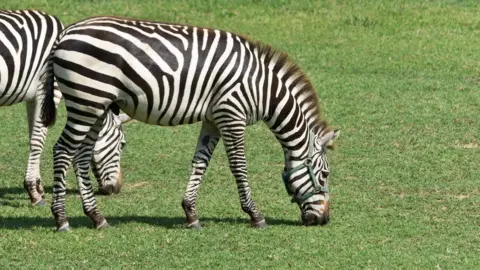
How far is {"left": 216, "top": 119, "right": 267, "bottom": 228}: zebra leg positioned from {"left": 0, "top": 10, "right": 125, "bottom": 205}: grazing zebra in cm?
231

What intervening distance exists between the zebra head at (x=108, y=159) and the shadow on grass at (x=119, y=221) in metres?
1.23

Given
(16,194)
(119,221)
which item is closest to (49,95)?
(119,221)

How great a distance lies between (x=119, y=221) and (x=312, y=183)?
2104mm

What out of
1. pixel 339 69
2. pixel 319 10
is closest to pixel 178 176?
pixel 339 69

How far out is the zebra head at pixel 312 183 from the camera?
38.4 feet

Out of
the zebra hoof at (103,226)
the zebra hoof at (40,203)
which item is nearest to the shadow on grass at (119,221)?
the zebra hoof at (103,226)

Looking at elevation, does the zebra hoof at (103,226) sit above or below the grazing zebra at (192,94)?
below

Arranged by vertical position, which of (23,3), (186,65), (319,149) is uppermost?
(186,65)

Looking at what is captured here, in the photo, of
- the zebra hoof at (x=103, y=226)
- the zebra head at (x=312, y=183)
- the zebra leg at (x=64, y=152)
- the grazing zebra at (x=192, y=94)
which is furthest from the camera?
the zebra head at (x=312, y=183)

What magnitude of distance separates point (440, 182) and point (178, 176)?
129 inches

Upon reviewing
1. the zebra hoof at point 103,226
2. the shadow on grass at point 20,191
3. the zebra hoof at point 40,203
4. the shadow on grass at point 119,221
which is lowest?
the shadow on grass at point 20,191

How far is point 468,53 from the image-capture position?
66.4 feet

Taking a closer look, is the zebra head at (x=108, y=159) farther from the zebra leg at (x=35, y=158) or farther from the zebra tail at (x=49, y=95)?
the zebra tail at (x=49, y=95)

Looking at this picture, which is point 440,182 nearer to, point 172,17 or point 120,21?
point 120,21
